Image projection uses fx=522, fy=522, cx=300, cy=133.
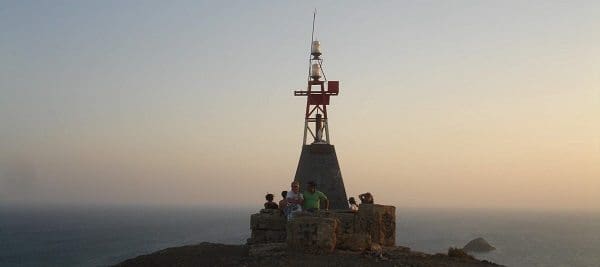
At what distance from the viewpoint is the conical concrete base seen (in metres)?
23.0

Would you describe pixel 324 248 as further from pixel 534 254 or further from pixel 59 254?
pixel 534 254

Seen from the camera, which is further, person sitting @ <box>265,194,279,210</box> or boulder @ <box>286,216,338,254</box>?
person sitting @ <box>265,194,279,210</box>

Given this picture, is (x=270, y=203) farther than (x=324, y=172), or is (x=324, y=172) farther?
(x=324, y=172)

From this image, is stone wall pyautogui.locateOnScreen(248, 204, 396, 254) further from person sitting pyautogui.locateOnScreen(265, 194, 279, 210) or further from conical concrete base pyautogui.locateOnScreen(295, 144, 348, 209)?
conical concrete base pyautogui.locateOnScreen(295, 144, 348, 209)

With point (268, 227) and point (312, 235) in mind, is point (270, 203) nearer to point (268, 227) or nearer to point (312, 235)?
point (268, 227)

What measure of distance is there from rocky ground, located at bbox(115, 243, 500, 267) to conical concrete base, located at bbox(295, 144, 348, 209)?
Answer: 28.6 feet

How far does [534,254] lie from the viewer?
7600cm

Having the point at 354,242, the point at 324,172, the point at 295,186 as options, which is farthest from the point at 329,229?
the point at 324,172

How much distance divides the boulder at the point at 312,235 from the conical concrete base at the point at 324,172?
33.0ft

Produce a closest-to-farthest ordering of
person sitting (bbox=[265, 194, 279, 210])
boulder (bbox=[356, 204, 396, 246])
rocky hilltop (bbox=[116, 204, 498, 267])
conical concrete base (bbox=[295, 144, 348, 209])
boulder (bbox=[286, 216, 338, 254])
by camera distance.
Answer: rocky hilltop (bbox=[116, 204, 498, 267]) < boulder (bbox=[286, 216, 338, 254]) < boulder (bbox=[356, 204, 396, 246]) < person sitting (bbox=[265, 194, 279, 210]) < conical concrete base (bbox=[295, 144, 348, 209])

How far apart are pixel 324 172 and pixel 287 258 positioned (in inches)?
474

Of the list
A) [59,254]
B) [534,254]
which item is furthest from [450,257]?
[534,254]

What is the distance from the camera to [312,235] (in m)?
12.5

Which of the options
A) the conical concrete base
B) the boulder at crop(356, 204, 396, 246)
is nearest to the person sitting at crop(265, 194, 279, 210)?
the boulder at crop(356, 204, 396, 246)
